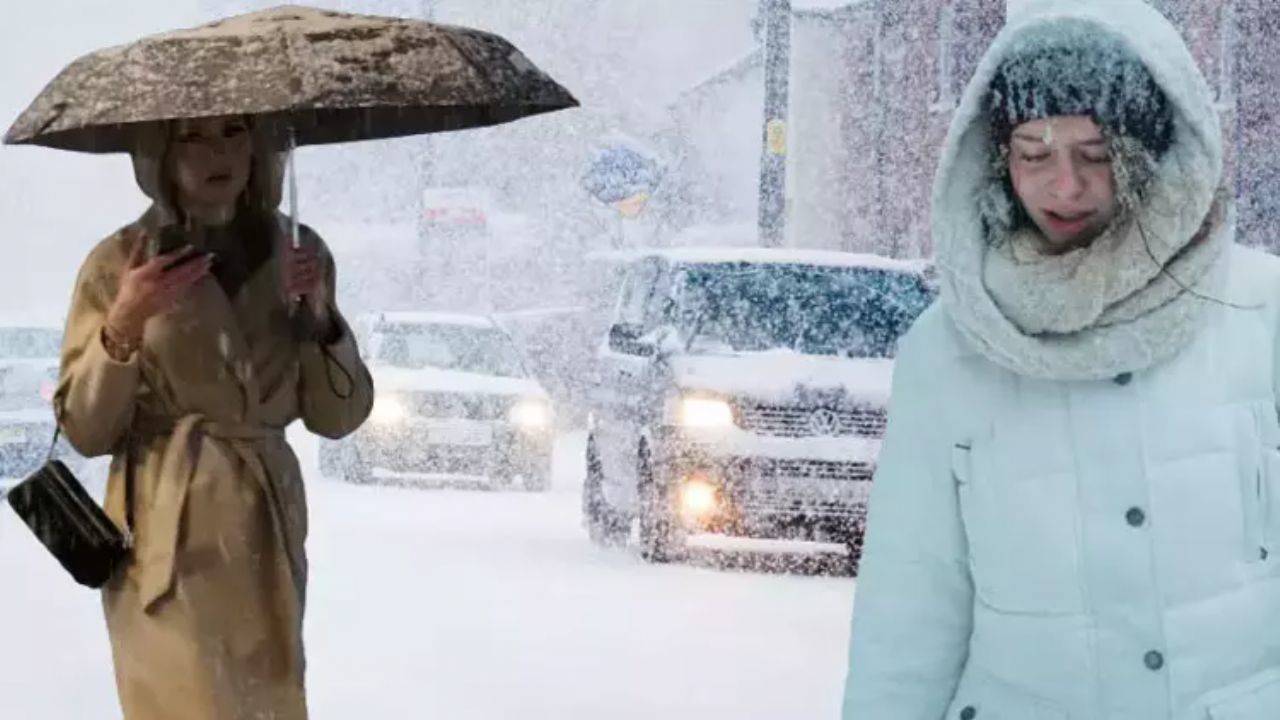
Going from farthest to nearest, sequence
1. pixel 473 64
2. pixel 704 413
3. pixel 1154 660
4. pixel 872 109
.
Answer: pixel 872 109, pixel 704 413, pixel 473 64, pixel 1154 660

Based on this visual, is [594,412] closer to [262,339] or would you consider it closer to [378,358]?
[378,358]

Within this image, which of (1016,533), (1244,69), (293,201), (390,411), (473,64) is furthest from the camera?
(1244,69)

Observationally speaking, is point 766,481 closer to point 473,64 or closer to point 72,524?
point 473,64

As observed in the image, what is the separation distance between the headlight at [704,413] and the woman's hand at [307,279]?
25.6ft

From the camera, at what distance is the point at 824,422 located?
1316cm

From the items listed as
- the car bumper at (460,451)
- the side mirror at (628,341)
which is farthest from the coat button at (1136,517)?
the car bumper at (460,451)

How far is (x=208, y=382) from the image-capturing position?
17.1ft

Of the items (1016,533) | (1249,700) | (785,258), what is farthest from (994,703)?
(785,258)

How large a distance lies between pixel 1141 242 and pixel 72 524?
258 centimetres

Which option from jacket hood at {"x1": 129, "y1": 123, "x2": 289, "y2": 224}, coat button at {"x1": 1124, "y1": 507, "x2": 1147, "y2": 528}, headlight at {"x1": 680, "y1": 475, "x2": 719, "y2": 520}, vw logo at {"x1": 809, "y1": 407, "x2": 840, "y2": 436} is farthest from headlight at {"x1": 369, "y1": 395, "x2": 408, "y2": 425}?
coat button at {"x1": 1124, "y1": 507, "x2": 1147, "y2": 528}

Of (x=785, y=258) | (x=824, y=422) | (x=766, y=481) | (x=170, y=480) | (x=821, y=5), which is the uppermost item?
(x=821, y=5)

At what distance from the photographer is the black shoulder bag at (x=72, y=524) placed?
5.09m

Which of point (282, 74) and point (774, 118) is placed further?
point (774, 118)

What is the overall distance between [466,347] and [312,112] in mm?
14796
